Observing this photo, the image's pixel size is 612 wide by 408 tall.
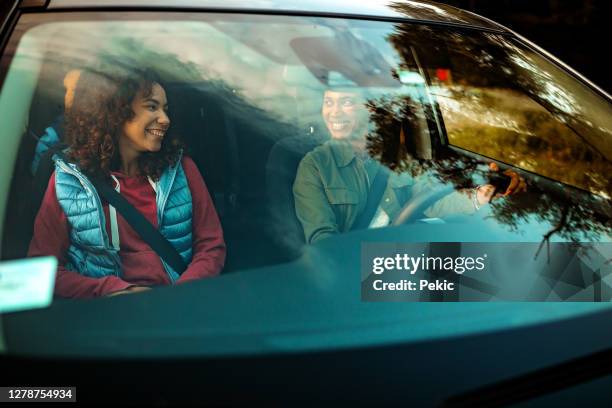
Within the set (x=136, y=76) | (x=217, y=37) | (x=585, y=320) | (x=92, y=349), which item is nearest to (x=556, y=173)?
(x=585, y=320)

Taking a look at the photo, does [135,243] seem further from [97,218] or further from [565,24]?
[565,24]

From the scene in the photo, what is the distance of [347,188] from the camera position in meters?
1.71

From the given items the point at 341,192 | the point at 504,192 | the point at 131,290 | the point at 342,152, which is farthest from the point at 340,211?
the point at 131,290

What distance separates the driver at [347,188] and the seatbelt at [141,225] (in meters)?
0.26

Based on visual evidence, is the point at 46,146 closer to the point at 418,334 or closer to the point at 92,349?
the point at 92,349

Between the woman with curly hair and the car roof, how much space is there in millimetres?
188

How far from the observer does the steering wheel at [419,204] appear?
5.44 ft

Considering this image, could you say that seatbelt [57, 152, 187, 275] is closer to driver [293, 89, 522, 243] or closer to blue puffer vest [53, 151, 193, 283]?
blue puffer vest [53, 151, 193, 283]

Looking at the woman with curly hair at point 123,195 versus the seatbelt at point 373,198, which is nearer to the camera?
the woman with curly hair at point 123,195

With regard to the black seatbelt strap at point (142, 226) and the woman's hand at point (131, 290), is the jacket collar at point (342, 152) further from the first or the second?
the woman's hand at point (131, 290)

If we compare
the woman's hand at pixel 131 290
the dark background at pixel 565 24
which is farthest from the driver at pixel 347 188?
the dark background at pixel 565 24

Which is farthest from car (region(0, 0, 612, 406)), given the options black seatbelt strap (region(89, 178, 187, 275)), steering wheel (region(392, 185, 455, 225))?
black seatbelt strap (region(89, 178, 187, 275))

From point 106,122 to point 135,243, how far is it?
0.29 metres

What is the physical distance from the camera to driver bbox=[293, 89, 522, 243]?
162cm
